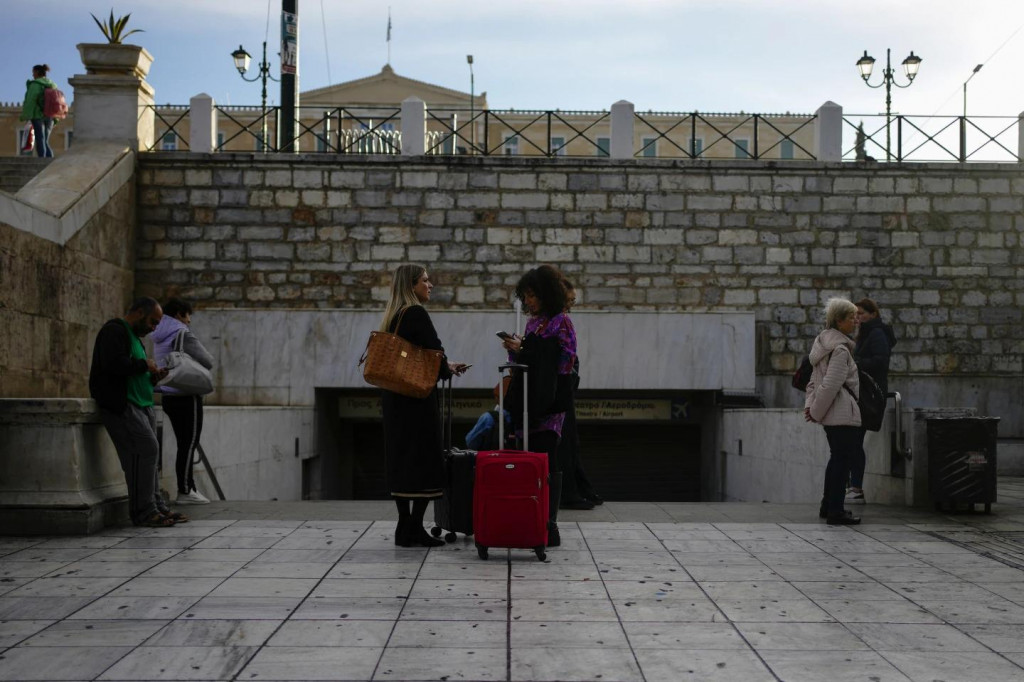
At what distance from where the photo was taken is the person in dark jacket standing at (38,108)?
16.6m

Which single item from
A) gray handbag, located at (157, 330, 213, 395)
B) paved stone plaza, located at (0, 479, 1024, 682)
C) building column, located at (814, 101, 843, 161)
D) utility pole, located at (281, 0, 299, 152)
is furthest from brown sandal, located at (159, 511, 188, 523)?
building column, located at (814, 101, 843, 161)

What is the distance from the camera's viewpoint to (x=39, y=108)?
1675 centimetres

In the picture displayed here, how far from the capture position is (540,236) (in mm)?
17047

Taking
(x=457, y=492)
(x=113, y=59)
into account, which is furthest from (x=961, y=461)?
(x=113, y=59)

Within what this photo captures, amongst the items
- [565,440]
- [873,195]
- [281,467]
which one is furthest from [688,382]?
[565,440]

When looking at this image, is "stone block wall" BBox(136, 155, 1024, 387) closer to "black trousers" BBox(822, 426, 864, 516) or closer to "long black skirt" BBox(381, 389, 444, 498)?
"black trousers" BBox(822, 426, 864, 516)

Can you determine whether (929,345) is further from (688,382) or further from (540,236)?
(540,236)

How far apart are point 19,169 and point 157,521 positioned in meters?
10.5

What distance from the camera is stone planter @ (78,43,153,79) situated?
16422 mm

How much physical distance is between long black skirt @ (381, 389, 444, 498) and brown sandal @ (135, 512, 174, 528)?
6.62ft

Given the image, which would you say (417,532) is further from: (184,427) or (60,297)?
(60,297)

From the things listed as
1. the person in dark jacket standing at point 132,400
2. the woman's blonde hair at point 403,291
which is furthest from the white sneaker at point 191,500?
the woman's blonde hair at point 403,291

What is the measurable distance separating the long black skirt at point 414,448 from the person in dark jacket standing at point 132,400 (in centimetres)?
203

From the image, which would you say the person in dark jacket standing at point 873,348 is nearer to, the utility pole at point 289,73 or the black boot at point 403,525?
the black boot at point 403,525
